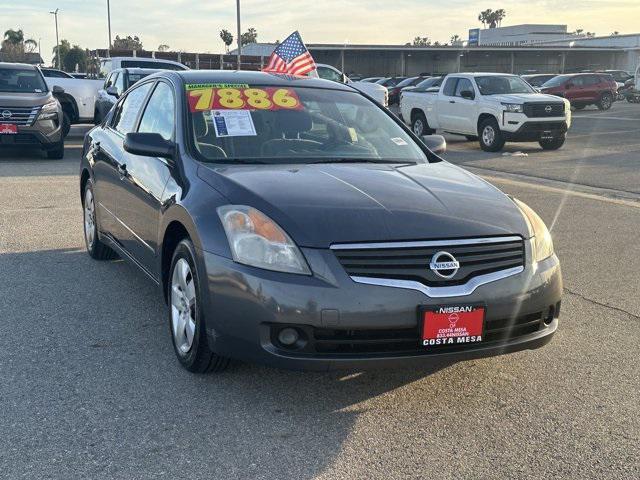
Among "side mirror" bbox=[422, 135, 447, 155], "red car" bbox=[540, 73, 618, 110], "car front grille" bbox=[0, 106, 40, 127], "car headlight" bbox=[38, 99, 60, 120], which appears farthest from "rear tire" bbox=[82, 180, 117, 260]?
"red car" bbox=[540, 73, 618, 110]

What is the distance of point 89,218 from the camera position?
671 cm

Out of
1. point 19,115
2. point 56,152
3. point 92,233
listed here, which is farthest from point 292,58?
point 92,233

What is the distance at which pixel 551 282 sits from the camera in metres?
3.77

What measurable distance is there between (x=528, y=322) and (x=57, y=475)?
223cm

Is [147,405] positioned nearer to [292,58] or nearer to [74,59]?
[292,58]

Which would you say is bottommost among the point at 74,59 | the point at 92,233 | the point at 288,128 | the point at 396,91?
the point at 92,233

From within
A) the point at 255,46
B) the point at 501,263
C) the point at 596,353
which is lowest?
the point at 596,353

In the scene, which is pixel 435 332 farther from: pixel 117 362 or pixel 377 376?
pixel 117 362

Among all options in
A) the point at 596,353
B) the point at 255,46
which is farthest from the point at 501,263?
the point at 255,46

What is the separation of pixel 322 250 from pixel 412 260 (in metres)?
0.41

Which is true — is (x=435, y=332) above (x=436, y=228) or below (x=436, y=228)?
below

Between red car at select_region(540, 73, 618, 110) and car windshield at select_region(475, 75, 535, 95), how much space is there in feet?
51.1

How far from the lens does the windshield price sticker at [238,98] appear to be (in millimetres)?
4820

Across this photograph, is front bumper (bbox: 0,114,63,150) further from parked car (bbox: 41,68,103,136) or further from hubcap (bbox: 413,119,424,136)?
hubcap (bbox: 413,119,424,136)
